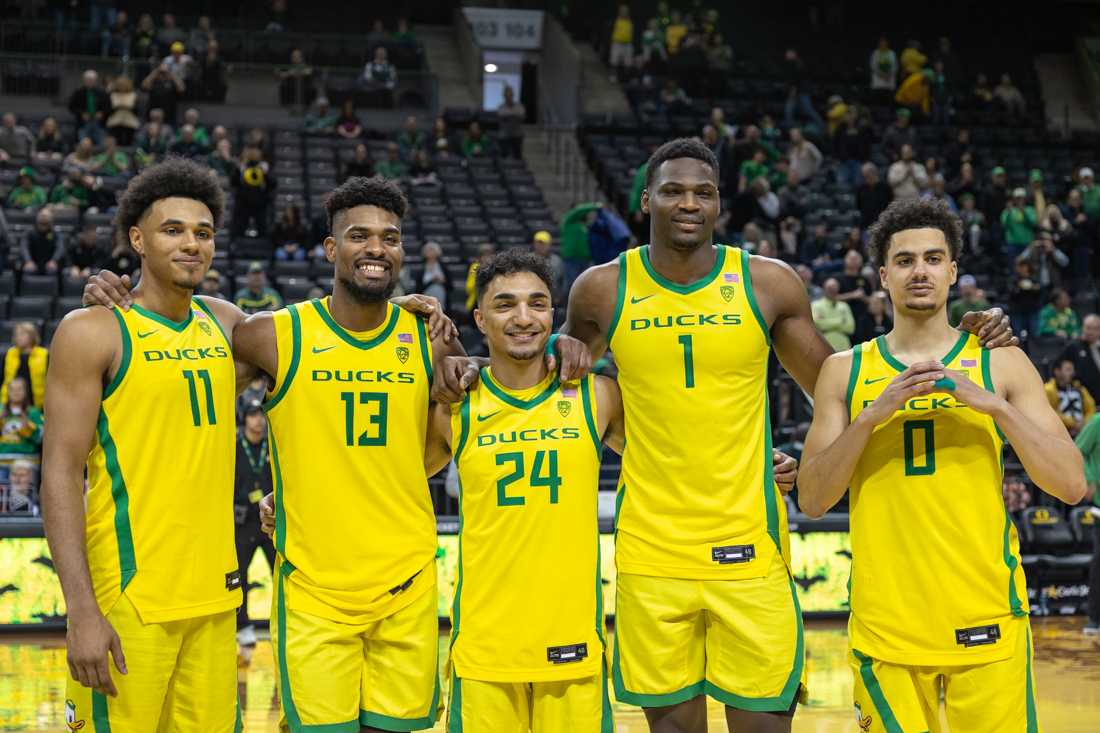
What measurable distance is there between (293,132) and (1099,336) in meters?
10.6

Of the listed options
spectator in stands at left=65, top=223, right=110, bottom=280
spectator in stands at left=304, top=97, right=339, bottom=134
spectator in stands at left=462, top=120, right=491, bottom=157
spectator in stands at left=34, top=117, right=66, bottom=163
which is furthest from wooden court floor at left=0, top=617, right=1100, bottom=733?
spectator in stands at left=462, top=120, right=491, bottom=157

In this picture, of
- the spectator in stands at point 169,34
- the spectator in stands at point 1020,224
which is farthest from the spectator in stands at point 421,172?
the spectator in stands at point 1020,224

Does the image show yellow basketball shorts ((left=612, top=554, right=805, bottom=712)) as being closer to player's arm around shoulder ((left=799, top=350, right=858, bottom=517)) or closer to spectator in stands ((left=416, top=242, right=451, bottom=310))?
player's arm around shoulder ((left=799, top=350, right=858, bottom=517))

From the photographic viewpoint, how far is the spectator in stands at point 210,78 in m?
19.1

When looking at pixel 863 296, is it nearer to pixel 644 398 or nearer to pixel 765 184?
pixel 765 184

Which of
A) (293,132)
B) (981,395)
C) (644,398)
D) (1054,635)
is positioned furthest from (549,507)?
(293,132)

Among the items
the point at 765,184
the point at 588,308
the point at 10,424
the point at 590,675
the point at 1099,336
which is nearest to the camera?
the point at 590,675

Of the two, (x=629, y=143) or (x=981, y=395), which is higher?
(x=629, y=143)

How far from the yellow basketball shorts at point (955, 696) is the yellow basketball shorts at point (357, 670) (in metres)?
1.35

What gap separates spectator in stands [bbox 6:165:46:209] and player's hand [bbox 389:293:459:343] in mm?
11307

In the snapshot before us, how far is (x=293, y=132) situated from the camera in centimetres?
1798

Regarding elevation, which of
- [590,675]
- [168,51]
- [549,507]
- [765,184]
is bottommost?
[590,675]

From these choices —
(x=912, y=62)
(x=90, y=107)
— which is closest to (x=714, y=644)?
(x=90, y=107)

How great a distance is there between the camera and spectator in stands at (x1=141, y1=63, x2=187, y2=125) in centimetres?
1711
